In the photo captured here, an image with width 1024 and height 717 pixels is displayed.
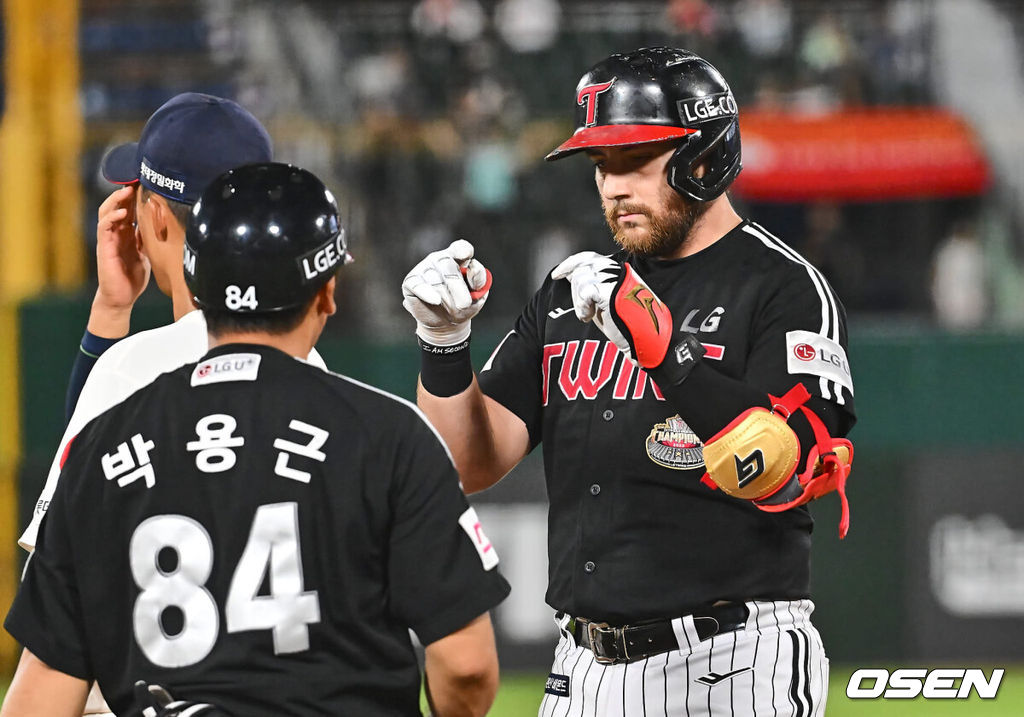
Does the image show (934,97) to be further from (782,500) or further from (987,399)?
(782,500)

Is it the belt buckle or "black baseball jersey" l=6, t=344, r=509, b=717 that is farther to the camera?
the belt buckle

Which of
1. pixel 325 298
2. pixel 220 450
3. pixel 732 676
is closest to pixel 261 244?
pixel 325 298

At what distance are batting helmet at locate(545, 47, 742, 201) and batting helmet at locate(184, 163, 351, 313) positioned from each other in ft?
3.55

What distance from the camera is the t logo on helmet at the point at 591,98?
3.68m

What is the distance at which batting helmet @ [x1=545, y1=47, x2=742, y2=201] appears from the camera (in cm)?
361

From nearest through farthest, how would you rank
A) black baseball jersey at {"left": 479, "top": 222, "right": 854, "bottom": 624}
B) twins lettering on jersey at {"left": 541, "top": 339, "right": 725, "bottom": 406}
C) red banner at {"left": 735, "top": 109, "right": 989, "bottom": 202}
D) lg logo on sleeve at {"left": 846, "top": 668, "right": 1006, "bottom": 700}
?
black baseball jersey at {"left": 479, "top": 222, "right": 854, "bottom": 624} → twins lettering on jersey at {"left": 541, "top": 339, "right": 725, "bottom": 406} → lg logo on sleeve at {"left": 846, "top": 668, "right": 1006, "bottom": 700} → red banner at {"left": 735, "top": 109, "right": 989, "bottom": 202}

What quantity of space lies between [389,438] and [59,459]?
0.88m

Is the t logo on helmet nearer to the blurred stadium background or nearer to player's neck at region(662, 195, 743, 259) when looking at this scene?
player's neck at region(662, 195, 743, 259)

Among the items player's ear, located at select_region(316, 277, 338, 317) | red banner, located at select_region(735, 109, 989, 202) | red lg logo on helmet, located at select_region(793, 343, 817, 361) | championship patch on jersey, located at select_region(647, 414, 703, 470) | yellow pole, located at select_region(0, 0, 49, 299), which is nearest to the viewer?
player's ear, located at select_region(316, 277, 338, 317)

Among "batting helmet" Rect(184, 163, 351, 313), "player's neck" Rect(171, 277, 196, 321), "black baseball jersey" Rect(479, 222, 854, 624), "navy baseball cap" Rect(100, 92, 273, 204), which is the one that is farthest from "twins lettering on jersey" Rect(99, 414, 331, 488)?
"black baseball jersey" Rect(479, 222, 854, 624)

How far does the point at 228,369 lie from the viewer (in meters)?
2.63

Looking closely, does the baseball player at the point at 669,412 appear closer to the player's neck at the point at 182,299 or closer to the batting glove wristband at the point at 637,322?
the batting glove wristband at the point at 637,322

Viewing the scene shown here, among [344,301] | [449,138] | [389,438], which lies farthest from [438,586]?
[449,138]

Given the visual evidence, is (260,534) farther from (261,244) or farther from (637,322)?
(637,322)
